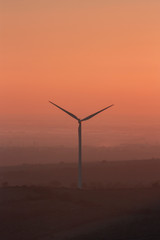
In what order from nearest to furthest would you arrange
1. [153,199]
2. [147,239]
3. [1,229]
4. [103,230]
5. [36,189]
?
1. [147,239]
2. [103,230]
3. [1,229]
4. [153,199]
5. [36,189]

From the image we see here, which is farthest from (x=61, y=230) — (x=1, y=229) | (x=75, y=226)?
(x=1, y=229)

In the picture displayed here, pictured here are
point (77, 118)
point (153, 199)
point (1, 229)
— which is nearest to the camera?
point (1, 229)

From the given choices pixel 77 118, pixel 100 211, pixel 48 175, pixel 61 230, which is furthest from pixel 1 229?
pixel 48 175

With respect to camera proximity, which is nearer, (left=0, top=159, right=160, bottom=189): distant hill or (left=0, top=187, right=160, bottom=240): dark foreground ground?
(left=0, top=187, right=160, bottom=240): dark foreground ground

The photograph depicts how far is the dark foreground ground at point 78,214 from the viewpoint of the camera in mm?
42919

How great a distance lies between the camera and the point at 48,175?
141750 millimetres

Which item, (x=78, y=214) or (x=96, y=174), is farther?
(x=96, y=174)

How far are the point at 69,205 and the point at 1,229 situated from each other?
24.7 feet

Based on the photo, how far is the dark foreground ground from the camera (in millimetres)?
42919

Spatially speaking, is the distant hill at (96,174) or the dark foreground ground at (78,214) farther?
the distant hill at (96,174)

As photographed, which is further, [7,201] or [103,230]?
[7,201]

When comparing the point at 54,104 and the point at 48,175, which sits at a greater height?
the point at 54,104

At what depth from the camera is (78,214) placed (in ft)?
163

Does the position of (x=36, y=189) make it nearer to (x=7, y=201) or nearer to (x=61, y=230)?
(x=7, y=201)
